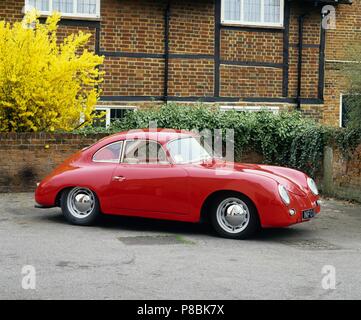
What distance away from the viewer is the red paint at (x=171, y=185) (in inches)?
329

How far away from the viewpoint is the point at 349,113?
40.2ft

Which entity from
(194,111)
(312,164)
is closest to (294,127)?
(312,164)

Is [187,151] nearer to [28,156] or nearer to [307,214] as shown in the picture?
[307,214]

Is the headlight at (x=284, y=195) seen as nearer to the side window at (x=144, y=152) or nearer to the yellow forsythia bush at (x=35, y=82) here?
the side window at (x=144, y=152)

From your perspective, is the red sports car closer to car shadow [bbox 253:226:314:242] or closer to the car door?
the car door

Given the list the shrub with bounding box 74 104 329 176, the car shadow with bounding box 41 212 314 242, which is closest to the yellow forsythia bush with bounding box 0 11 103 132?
the shrub with bounding box 74 104 329 176

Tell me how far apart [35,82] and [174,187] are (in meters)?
4.72

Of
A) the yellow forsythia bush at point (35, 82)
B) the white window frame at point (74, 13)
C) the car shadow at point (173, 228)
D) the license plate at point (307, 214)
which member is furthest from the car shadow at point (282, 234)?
the white window frame at point (74, 13)

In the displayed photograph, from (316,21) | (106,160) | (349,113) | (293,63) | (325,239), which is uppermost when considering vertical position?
(316,21)

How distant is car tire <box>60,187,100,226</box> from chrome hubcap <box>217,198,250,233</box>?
6.09 ft

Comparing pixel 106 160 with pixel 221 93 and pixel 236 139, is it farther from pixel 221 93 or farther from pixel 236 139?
pixel 221 93

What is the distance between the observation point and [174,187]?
8.77 m

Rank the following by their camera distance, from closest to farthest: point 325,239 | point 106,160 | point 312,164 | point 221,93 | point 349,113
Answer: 1. point 325,239
2. point 106,160
3. point 349,113
4. point 312,164
5. point 221,93
